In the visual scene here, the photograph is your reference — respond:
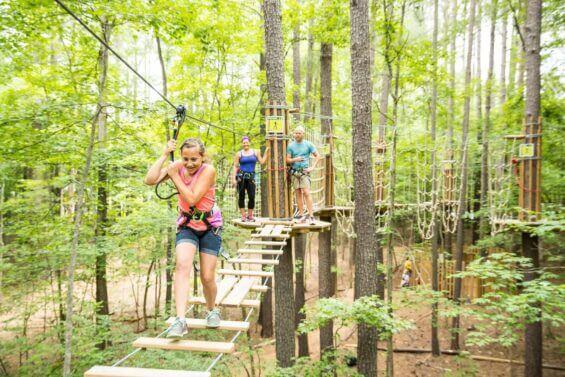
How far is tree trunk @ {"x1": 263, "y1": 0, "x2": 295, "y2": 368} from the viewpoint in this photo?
12.7 ft

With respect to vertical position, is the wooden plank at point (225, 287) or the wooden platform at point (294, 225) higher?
the wooden platform at point (294, 225)

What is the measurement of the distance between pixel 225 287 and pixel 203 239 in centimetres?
90

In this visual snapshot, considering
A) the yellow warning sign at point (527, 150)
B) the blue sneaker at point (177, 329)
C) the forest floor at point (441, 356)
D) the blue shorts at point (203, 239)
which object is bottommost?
the forest floor at point (441, 356)

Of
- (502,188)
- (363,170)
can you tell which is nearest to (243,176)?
(363,170)

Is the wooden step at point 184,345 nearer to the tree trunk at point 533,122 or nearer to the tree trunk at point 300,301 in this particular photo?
the tree trunk at point 533,122

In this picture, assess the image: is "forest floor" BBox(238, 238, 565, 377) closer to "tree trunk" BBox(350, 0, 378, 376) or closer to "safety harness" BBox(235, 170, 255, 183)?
"tree trunk" BBox(350, 0, 378, 376)

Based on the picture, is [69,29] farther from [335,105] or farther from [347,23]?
[335,105]

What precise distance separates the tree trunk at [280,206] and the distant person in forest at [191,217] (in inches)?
79.0

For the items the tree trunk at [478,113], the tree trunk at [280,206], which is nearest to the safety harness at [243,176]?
the tree trunk at [280,206]

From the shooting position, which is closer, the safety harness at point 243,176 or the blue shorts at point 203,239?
the blue shorts at point 203,239

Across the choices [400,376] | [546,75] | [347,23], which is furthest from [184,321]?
[546,75]

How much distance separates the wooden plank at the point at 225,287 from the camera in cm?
251

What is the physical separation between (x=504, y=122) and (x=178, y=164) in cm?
809

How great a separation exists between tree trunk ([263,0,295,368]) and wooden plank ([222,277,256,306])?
1.00 metres
